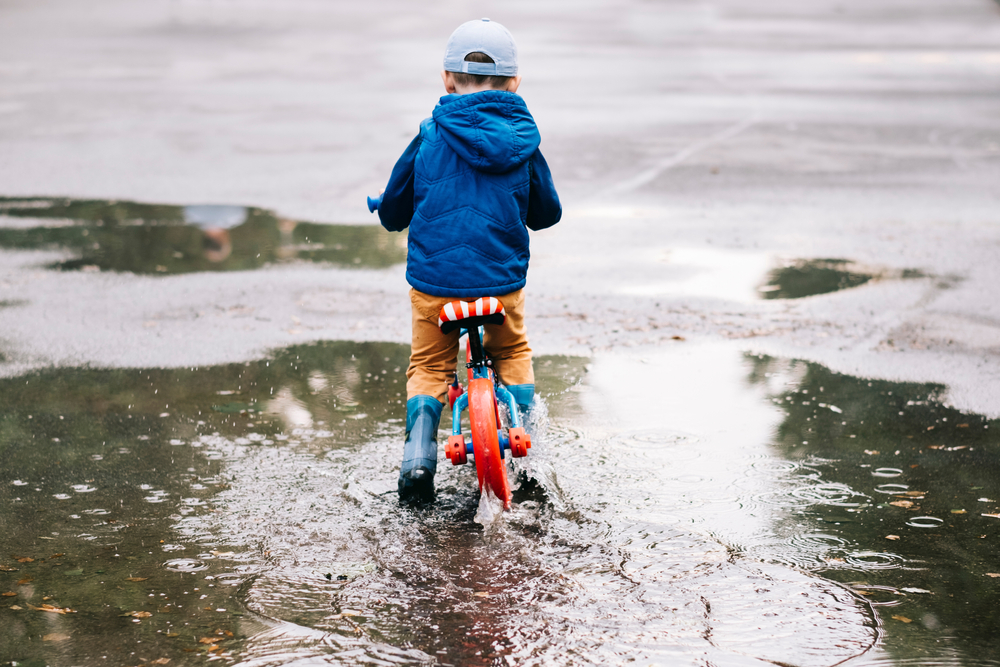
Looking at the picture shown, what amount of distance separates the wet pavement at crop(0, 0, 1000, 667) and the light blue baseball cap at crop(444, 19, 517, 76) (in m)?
1.52

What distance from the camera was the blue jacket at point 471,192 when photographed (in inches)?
157

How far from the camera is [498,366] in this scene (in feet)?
14.9

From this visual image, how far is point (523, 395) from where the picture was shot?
179 inches

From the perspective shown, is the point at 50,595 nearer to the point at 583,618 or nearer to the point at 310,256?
the point at 583,618

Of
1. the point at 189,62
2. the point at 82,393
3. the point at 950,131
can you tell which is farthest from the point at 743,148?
the point at 189,62

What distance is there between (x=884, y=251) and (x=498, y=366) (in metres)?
5.21

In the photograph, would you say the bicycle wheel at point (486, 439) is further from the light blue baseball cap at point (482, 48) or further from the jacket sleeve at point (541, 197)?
the light blue baseball cap at point (482, 48)

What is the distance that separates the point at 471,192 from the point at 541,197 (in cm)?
35

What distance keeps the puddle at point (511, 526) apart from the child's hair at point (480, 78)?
1527mm

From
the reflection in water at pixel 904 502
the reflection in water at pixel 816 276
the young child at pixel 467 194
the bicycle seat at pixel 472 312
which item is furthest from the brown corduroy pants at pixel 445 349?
the reflection in water at pixel 816 276

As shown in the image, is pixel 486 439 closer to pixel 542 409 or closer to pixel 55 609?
pixel 542 409

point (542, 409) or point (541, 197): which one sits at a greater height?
point (541, 197)

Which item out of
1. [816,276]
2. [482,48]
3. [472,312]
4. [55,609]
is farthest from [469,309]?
[816,276]

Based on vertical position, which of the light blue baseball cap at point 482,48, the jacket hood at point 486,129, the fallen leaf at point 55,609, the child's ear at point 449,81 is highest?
the light blue baseball cap at point 482,48
